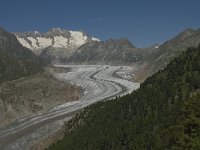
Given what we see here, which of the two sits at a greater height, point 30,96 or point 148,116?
point 148,116

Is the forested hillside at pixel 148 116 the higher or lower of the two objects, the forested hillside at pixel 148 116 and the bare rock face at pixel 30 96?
the higher

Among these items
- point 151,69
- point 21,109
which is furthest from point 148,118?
point 151,69

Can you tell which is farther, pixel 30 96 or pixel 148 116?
pixel 30 96

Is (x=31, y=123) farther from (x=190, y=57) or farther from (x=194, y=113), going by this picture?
(x=194, y=113)

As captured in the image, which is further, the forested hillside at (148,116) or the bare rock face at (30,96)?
the bare rock face at (30,96)
